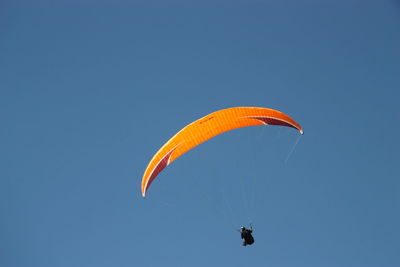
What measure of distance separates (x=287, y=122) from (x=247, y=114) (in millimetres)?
1727

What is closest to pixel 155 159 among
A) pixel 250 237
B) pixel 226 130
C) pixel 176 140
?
pixel 176 140

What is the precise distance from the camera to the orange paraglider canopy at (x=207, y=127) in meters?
28.6

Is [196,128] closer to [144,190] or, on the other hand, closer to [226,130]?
[226,130]

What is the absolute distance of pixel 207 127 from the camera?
2894 cm

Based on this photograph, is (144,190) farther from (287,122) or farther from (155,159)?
(287,122)

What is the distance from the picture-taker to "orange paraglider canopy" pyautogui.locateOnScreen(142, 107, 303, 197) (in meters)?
28.6

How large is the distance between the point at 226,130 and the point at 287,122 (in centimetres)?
256

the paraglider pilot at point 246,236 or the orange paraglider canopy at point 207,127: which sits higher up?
A: the orange paraglider canopy at point 207,127

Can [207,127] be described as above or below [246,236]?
above

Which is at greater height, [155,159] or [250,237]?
[155,159]

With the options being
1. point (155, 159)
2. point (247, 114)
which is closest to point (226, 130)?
point (247, 114)

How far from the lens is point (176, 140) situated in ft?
93.8

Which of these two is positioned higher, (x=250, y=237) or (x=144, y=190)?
(x=144, y=190)

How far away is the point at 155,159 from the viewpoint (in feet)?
94.5
